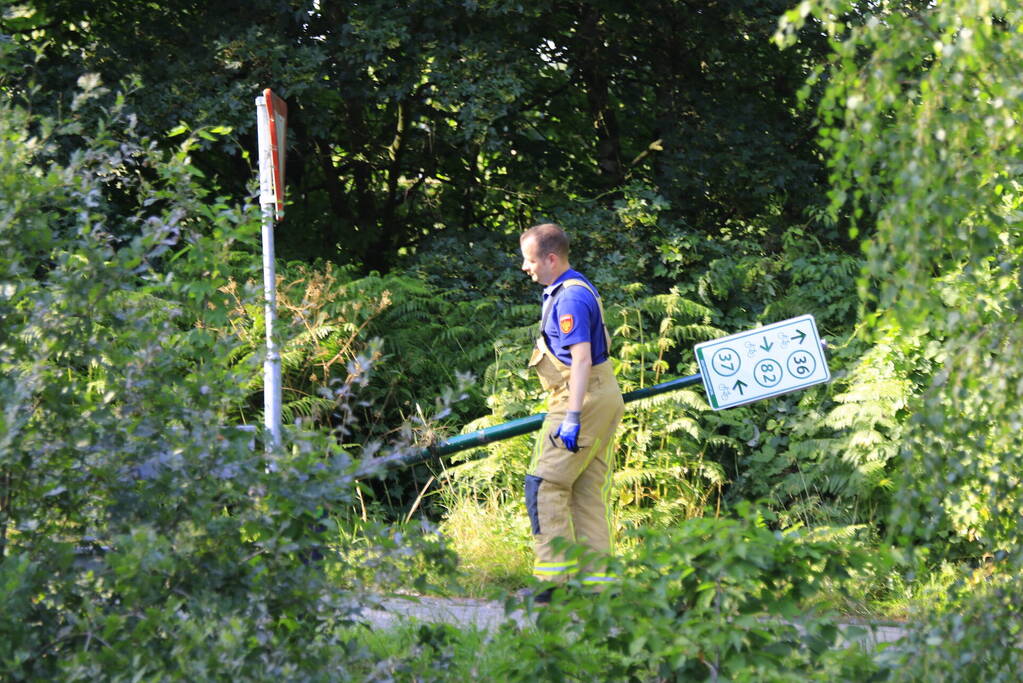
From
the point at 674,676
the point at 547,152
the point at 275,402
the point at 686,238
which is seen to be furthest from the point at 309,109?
the point at 674,676

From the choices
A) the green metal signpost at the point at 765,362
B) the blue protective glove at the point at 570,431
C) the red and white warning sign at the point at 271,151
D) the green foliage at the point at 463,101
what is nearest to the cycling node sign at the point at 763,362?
the green metal signpost at the point at 765,362

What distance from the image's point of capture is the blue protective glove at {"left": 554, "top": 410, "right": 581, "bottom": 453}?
5754 millimetres

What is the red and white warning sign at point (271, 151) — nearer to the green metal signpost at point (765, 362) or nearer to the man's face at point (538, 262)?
the man's face at point (538, 262)

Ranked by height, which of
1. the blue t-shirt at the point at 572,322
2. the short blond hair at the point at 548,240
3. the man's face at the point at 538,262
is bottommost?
the blue t-shirt at the point at 572,322

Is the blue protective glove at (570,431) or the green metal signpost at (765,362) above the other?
the green metal signpost at (765,362)

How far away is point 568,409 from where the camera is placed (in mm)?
5793

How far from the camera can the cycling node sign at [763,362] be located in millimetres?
5805

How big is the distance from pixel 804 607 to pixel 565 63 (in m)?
8.80

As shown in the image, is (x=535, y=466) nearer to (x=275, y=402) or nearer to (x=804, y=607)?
(x=275, y=402)

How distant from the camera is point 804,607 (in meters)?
4.05

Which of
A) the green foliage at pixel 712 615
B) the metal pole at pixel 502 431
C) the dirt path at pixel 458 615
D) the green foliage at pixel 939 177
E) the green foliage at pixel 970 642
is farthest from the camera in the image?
the metal pole at pixel 502 431

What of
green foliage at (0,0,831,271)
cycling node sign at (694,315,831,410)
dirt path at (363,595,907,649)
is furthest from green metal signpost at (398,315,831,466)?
green foliage at (0,0,831,271)

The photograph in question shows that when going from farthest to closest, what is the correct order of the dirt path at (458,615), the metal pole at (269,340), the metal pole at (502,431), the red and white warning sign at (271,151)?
the metal pole at (502,431) → the red and white warning sign at (271,151) → the dirt path at (458,615) → the metal pole at (269,340)

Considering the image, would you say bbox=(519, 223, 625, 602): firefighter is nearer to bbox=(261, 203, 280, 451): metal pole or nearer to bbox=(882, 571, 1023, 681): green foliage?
bbox=(261, 203, 280, 451): metal pole
